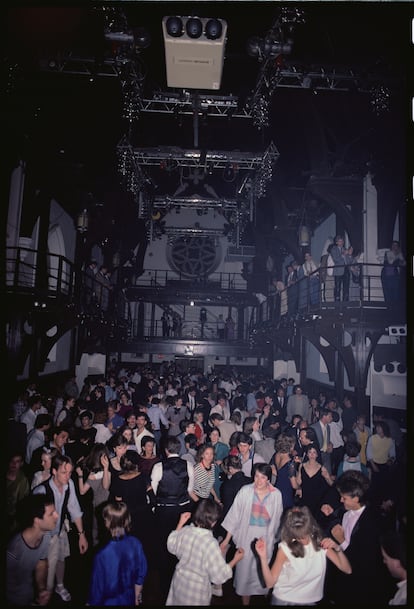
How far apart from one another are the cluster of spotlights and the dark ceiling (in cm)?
18

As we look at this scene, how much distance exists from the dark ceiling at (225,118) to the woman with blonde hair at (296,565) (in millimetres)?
6379

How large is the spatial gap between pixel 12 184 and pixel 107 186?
5.48m

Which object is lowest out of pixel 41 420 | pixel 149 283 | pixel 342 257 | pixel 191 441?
pixel 191 441

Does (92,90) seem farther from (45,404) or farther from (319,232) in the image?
(319,232)

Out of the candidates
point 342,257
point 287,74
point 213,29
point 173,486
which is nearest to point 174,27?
point 213,29

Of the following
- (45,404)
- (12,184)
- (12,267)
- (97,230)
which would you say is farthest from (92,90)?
(45,404)

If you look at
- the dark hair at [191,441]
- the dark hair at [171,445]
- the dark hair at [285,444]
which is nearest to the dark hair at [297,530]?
the dark hair at [171,445]

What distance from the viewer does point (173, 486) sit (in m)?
4.80

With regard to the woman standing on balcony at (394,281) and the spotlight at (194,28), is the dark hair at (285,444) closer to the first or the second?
the woman standing on balcony at (394,281)

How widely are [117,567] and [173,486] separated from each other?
4.56ft

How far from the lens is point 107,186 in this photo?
15367 millimetres

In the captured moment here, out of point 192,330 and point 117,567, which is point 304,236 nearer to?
point 117,567

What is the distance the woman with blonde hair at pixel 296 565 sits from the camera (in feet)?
11.1

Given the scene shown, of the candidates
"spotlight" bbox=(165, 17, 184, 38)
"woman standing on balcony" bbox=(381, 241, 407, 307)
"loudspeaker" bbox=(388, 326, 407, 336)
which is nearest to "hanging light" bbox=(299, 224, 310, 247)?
"woman standing on balcony" bbox=(381, 241, 407, 307)
